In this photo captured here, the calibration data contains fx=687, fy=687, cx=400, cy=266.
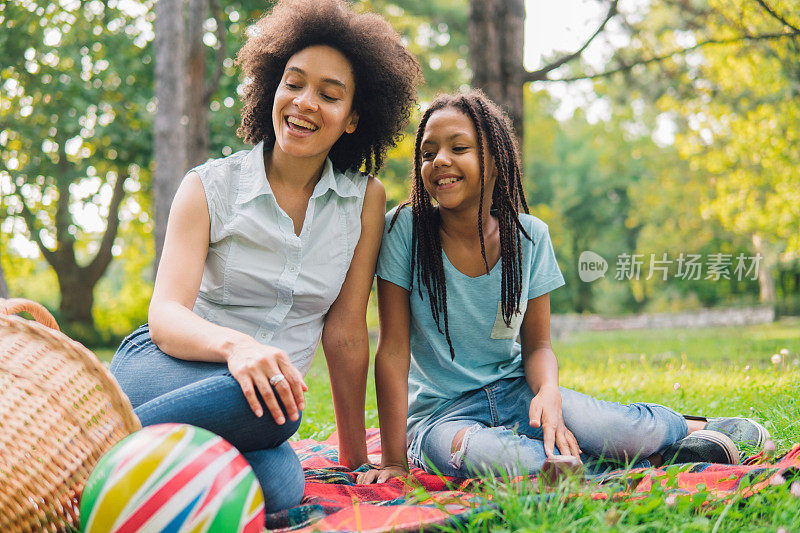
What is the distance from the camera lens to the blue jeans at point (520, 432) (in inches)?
95.0

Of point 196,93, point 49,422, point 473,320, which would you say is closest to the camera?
point 49,422

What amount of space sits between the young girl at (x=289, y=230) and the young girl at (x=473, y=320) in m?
0.18

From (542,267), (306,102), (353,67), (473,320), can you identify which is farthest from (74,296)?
(542,267)

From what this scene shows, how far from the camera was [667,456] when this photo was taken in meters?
2.67

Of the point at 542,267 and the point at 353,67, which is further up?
the point at 353,67

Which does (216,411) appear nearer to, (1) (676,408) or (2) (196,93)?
(1) (676,408)

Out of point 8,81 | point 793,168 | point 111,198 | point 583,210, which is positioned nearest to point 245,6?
point 8,81

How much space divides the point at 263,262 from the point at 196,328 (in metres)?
0.48

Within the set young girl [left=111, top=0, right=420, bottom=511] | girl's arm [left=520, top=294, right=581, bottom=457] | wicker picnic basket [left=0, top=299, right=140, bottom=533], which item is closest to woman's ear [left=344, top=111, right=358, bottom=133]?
young girl [left=111, top=0, right=420, bottom=511]

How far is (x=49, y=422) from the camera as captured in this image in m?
1.81

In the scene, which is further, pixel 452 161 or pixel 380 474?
pixel 452 161

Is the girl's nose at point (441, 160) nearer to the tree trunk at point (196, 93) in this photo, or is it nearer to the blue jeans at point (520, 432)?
the blue jeans at point (520, 432)

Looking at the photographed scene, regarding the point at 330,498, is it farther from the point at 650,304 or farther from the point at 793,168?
the point at 650,304

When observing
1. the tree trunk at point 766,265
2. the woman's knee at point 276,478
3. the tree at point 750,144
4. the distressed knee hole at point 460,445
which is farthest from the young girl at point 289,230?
the tree trunk at point 766,265
